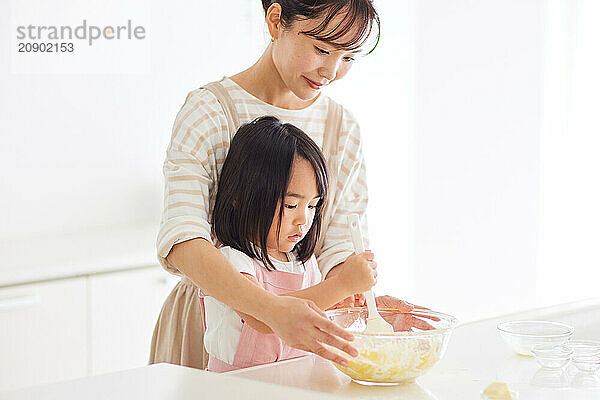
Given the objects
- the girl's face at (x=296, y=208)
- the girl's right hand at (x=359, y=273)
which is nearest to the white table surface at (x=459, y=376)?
the girl's right hand at (x=359, y=273)

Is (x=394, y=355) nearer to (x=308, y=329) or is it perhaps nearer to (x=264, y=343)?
(x=308, y=329)

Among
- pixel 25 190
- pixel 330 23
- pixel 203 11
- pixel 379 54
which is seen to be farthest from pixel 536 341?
pixel 379 54

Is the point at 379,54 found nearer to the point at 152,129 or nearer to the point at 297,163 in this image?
the point at 152,129

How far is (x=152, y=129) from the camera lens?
306cm

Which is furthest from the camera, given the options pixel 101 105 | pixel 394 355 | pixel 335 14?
pixel 101 105

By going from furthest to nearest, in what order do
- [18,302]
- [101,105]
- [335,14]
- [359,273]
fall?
[101,105], [18,302], [335,14], [359,273]

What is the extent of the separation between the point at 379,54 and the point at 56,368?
187 centimetres

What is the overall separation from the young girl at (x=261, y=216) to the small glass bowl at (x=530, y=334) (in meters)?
0.32

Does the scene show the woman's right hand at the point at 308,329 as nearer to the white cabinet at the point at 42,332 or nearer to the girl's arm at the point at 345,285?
the girl's arm at the point at 345,285

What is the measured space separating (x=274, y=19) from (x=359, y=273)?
0.46m

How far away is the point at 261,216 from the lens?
1384 mm

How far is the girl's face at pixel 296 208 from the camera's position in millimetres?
1393

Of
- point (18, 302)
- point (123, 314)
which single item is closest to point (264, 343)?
point (18, 302)

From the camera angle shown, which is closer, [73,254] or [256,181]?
[256,181]
